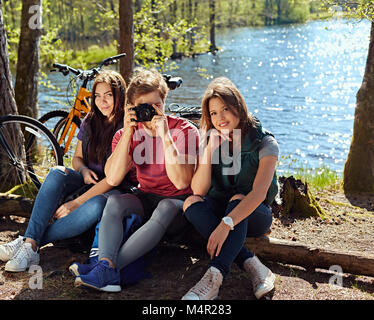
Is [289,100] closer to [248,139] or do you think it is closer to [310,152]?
[310,152]

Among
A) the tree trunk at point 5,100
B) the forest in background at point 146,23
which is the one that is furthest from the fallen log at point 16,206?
the forest in background at point 146,23

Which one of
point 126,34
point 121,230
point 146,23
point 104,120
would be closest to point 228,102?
point 121,230

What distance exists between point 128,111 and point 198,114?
5.04 feet

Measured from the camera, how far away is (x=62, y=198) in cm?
386

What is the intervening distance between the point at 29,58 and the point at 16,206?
3.04m

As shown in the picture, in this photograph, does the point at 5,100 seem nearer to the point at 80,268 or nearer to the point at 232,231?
the point at 80,268

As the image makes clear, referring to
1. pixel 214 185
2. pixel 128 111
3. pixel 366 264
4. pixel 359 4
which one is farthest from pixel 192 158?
pixel 359 4

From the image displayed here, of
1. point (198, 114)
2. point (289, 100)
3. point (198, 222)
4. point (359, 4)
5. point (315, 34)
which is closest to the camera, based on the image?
point (198, 222)

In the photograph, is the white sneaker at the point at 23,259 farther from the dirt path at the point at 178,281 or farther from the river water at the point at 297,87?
the river water at the point at 297,87

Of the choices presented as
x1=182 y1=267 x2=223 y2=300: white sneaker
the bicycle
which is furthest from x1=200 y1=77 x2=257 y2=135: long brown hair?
the bicycle

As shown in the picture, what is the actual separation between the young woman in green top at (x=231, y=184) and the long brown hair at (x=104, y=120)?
840 millimetres

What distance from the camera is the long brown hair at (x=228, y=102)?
127 inches
